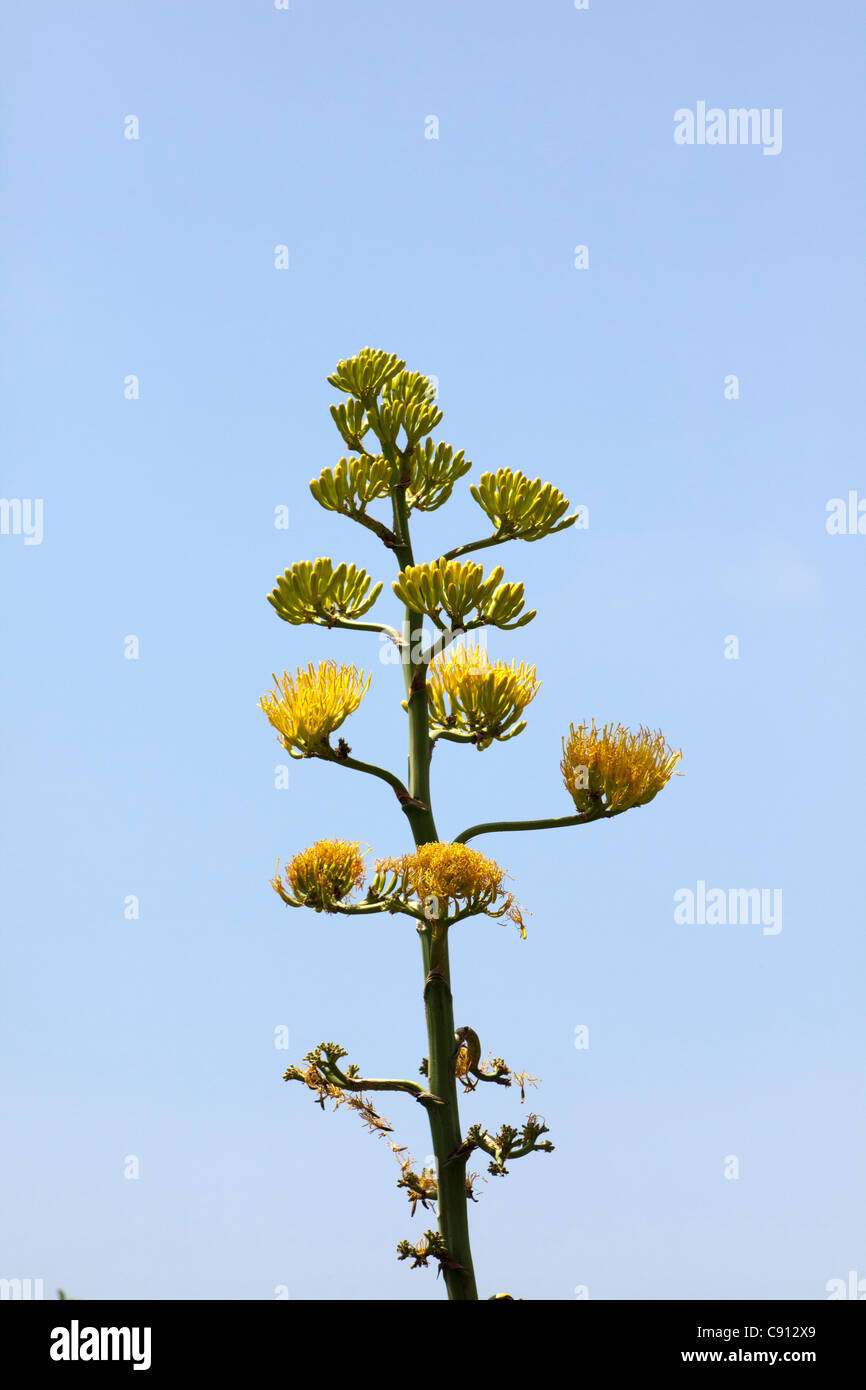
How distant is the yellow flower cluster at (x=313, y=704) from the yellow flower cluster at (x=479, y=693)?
1.59 ft

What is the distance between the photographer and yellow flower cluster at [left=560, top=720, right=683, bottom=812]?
7.77 meters

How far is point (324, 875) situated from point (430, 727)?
1152 mm

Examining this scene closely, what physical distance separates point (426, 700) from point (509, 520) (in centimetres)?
127

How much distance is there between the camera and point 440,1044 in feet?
24.5

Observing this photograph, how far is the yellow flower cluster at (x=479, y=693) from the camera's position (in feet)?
25.4

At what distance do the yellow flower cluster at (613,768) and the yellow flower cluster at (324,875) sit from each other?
1.37 m

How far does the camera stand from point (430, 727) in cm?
814

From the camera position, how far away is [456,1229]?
7.22m

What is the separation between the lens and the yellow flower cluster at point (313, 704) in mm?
7684

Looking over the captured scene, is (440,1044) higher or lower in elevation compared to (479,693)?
lower

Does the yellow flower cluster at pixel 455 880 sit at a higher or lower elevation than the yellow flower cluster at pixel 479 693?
lower

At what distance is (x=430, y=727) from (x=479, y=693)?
525mm

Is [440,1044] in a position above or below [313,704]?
below
